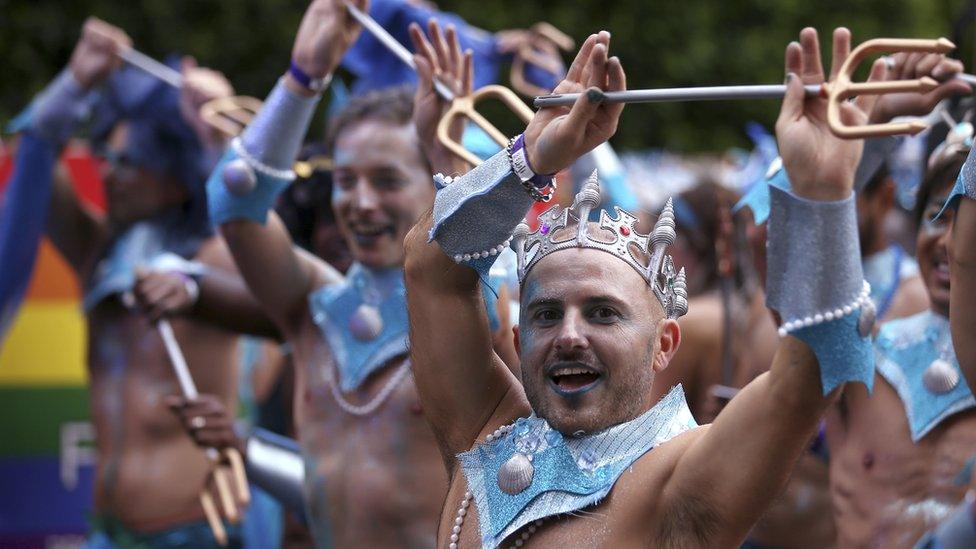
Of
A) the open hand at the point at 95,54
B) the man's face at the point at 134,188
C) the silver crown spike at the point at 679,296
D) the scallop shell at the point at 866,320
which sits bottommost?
the scallop shell at the point at 866,320

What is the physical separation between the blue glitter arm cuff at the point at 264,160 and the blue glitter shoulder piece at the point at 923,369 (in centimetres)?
163

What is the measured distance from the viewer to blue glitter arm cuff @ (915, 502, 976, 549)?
284 centimetres

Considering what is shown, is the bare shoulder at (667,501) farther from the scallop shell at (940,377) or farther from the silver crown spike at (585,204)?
the scallop shell at (940,377)

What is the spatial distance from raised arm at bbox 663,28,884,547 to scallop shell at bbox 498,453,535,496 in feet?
1.39

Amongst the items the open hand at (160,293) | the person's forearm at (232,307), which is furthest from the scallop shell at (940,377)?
the open hand at (160,293)

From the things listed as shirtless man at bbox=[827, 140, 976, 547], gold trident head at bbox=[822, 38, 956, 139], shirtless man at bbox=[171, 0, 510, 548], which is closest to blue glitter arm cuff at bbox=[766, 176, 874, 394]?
gold trident head at bbox=[822, 38, 956, 139]

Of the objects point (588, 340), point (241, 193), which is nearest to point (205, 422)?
point (241, 193)

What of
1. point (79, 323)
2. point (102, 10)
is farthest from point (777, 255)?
point (102, 10)

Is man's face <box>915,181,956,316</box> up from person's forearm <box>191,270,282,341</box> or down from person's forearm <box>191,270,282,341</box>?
up

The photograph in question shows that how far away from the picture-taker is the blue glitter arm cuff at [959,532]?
2840mm

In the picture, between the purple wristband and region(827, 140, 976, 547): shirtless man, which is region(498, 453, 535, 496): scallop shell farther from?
the purple wristband

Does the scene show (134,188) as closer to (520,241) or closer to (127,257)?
(127,257)

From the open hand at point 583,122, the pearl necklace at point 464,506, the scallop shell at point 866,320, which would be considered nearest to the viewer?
the scallop shell at point 866,320

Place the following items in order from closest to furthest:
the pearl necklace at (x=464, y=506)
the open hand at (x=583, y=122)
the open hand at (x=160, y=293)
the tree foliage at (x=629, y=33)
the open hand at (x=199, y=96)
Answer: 1. the open hand at (x=583, y=122)
2. the pearl necklace at (x=464, y=506)
3. the open hand at (x=160, y=293)
4. the open hand at (x=199, y=96)
5. the tree foliage at (x=629, y=33)
